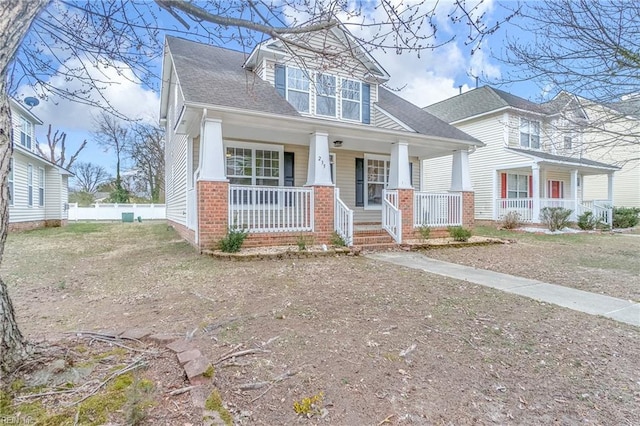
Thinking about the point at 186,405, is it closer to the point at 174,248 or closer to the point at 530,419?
the point at 530,419

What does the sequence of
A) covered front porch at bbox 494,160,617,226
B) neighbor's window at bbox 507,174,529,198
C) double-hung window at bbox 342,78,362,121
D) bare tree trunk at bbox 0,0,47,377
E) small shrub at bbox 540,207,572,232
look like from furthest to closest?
neighbor's window at bbox 507,174,529,198 < covered front porch at bbox 494,160,617,226 < small shrub at bbox 540,207,572,232 < double-hung window at bbox 342,78,362,121 < bare tree trunk at bbox 0,0,47,377

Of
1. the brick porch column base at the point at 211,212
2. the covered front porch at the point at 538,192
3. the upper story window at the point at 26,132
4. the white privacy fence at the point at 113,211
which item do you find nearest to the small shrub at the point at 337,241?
the brick porch column base at the point at 211,212

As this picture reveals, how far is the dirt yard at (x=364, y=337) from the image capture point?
7.40ft

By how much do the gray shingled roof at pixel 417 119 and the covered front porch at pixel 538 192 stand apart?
5625mm

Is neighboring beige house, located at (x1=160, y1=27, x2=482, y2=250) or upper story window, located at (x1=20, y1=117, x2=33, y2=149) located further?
upper story window, located at (x1=20, y1=117, x2=33, y2=149)

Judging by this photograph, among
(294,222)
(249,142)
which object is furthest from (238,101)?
(294,222)

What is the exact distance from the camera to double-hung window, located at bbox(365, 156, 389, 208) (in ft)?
41.6

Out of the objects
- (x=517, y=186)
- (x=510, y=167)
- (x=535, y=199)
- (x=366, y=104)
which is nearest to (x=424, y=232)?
(x=366, y=104)

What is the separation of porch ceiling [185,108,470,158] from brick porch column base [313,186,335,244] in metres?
1.57

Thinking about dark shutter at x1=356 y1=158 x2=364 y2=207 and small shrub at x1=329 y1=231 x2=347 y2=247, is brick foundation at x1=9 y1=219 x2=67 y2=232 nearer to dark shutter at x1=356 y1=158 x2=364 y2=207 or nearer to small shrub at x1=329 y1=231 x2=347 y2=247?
small shrub at x1=329 y1=231 x2=347 y2=247

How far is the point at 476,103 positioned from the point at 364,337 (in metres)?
18.4

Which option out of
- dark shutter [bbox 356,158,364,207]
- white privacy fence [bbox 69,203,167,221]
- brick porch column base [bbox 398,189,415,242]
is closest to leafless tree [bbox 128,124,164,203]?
white privacy fence [bbox 69,203,167,221]

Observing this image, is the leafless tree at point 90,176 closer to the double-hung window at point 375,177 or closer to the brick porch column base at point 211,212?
the double-hung window at point 375,177

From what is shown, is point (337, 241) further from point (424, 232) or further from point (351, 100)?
point (351, 100)
